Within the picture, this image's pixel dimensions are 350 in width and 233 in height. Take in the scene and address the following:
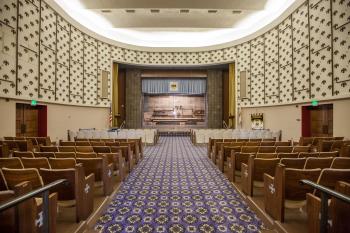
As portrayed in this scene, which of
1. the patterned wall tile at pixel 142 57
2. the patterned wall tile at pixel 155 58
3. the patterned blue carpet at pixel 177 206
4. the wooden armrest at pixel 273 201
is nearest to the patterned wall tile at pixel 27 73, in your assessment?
the patterned blue carpet at pixel 177 206

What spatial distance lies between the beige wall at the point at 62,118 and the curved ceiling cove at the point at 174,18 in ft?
17.6

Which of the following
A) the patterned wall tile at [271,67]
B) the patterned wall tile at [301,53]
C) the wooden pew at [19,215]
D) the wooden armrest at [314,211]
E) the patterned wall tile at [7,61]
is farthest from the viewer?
the patterned wall tile at [271,67]

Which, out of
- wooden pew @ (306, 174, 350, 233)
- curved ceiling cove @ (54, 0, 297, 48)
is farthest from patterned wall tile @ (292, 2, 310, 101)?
wooden pew @ (306, 174, 350, 233)

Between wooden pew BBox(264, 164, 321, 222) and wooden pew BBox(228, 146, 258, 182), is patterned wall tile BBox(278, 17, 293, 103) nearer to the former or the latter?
wooden pew BBox(228, 146, 258, 182)

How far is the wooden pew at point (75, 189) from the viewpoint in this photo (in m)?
2.27

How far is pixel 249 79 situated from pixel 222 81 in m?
3.92

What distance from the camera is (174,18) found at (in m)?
11.8

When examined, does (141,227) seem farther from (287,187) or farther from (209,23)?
(209,23)

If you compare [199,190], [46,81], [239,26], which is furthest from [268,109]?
[46,81]

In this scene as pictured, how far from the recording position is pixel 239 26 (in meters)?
13.1

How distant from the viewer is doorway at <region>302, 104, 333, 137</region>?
321 inches

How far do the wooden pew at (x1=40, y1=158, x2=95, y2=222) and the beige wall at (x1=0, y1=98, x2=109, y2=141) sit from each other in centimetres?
640

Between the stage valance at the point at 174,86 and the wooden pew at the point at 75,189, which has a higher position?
the stage valance at the point at 174,86

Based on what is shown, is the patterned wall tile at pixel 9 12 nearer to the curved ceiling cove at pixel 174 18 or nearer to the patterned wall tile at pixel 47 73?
the patterned wall tile at pixel 47 73
